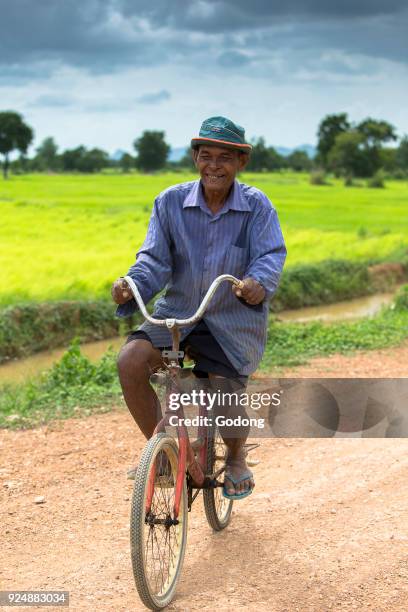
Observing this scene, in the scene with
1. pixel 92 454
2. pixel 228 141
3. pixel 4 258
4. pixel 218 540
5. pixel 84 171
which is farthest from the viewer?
pixel 84 171

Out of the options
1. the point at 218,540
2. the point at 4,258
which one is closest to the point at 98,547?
the point at 218,540

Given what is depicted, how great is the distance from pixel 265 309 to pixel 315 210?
949 inches

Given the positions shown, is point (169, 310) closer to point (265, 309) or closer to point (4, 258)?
point (265, 309)

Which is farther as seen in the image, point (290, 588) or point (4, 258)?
point (4, 258)

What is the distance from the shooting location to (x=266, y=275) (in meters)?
3.48

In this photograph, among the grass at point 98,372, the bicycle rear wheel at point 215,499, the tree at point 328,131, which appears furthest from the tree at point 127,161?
the bicycle rear wheel at point 215,499

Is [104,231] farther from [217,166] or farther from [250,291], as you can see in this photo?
[250,291]

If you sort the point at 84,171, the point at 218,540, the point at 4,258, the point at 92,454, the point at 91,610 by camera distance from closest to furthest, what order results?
the point at 91,610 → the point at 218,540 → the point at 92,454 → the point at 4,258 → the point at 84,171

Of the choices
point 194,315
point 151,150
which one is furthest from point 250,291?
point 151,150

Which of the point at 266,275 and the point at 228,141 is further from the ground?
the point at 228,141

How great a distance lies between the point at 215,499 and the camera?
4043 mm

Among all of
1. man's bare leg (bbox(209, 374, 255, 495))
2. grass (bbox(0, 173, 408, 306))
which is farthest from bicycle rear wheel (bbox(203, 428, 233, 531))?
grass (bbox(0, 173, 408, 306))

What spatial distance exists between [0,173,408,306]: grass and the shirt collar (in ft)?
28.5

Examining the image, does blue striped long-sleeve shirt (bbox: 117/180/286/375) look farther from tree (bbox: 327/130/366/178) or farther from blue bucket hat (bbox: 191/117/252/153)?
tree (bbox: 327/130/366/178)
